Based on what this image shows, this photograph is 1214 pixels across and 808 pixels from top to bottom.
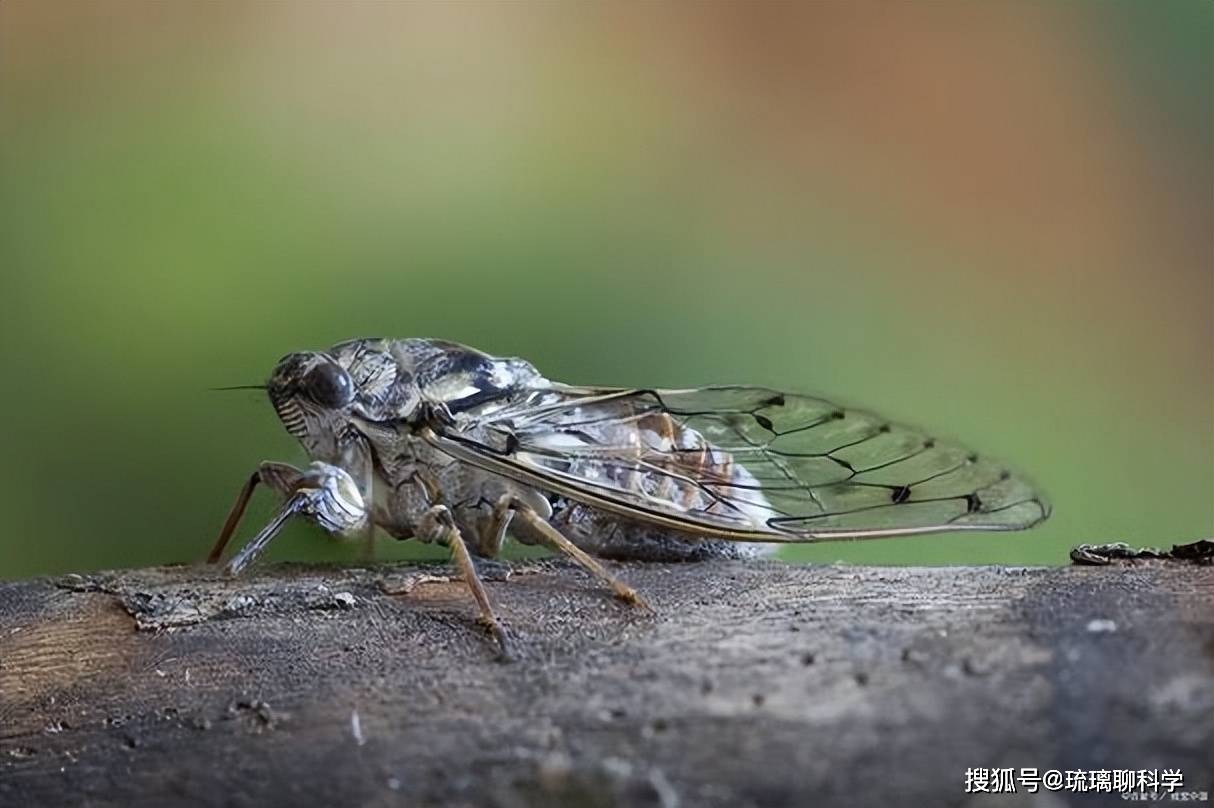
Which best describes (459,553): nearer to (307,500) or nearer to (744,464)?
(307,500)

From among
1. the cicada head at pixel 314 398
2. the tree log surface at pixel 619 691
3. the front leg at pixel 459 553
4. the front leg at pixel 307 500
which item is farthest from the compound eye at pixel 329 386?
the tree log surface at pixel 619 691

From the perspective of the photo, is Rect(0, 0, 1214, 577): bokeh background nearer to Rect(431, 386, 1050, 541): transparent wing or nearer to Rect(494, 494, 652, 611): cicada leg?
Rect(431, 386, 1050, 541): transparent wing

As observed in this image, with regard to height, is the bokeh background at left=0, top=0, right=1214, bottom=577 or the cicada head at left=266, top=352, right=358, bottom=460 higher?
the bokeh background at left=0, top=0, right=1214, bottom=577

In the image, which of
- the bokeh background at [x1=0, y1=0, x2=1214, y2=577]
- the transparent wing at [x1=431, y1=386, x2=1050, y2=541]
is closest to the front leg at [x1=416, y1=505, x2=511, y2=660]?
the transparent wing at [x1=431, y1=386, x2=1050, y2=541]

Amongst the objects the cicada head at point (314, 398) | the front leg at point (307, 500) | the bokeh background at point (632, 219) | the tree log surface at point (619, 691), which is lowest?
the tree log surface at point (619, 691)

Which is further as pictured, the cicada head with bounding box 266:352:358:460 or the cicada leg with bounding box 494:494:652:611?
the cicada head with bounding box 266:352:358:460

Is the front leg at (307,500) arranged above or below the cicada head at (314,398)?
below

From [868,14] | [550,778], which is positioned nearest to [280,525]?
[550,778]

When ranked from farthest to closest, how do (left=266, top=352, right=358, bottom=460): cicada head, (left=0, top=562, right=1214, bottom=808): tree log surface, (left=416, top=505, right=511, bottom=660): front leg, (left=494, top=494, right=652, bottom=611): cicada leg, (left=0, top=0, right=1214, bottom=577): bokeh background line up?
1. (left=0, top=0, right=1214, bottom=577): bokeh background
2. (left=266, top=352, right=358, bottom=460): cicada head
3. (left=494, top=494, right=652, bottom=611): cicada leg
4. (left=416, top=505, right=511, bottom=660): front leg
5. (left=0, top=562, right=1214, bottom=808): tree log surface

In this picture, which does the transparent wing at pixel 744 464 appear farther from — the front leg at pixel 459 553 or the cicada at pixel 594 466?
the front leg at pixel 459 553
